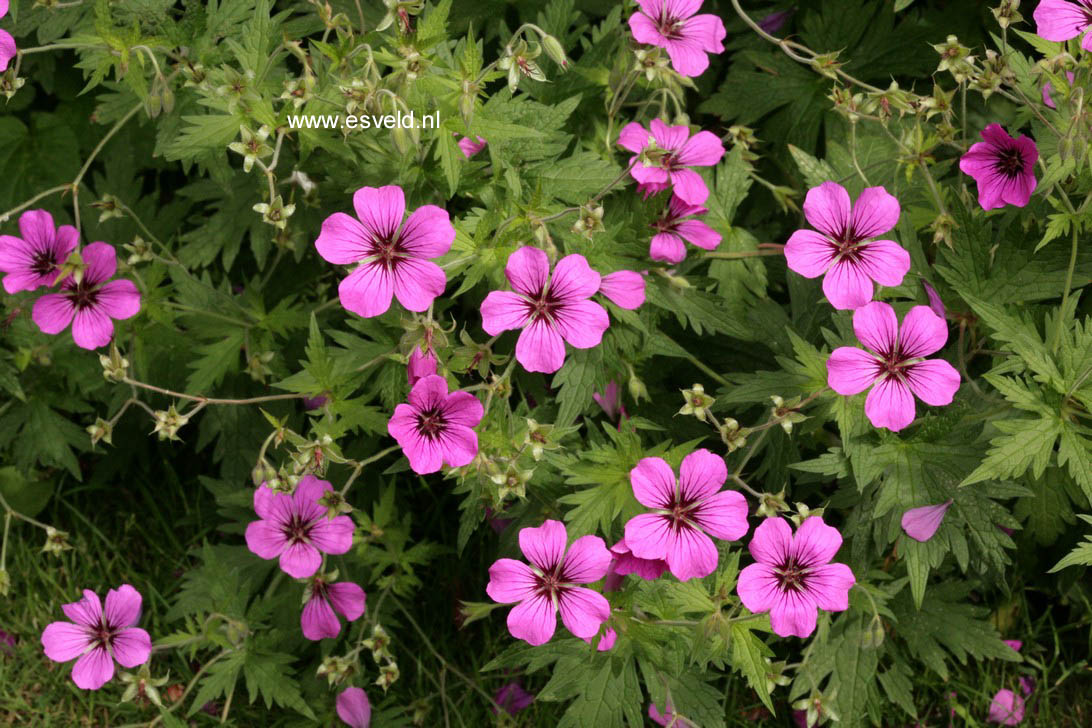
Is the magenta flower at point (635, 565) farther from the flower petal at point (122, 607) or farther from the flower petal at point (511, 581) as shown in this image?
the flower petal at point (122, 607)

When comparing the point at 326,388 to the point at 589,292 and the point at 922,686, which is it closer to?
the point at 589,292

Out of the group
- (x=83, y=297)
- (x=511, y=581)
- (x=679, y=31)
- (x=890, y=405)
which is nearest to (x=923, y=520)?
(x=890, y=405)

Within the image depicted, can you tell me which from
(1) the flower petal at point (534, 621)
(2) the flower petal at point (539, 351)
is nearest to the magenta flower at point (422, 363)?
(2) the flower petal at point (539, 351)

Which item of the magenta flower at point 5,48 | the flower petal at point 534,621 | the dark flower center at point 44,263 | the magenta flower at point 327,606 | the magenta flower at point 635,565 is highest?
the magenta flower at point 5,48

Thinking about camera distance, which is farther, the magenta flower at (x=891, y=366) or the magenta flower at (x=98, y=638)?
the magenta flower at (x=98, y=638)

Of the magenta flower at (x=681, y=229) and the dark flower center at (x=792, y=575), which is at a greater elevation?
the magenta flower at (x=681, y=229)

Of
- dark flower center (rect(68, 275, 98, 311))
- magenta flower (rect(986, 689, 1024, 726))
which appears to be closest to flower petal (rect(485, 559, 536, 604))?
dark flower center (rect(68, 275, 98, 311))
